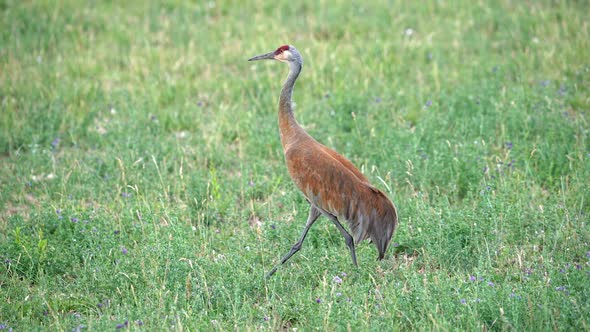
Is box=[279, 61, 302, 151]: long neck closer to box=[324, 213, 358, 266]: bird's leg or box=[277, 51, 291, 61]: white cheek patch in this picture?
box=[277, 51, 291, 61]: white cheek patch

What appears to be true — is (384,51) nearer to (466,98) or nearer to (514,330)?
(466,98)

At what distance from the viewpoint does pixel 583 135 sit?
6641mm

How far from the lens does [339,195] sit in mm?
5125

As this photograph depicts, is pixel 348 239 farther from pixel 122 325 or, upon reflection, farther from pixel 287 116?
pixel 122 325

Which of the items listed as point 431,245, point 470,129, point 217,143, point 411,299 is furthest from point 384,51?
point 411,299

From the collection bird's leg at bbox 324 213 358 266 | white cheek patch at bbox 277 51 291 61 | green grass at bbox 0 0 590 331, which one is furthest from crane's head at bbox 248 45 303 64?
bird's leg at bbox 324 213 358 266

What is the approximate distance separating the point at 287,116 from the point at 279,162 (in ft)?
4.57

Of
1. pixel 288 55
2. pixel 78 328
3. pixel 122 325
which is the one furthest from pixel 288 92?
pixel 78 328

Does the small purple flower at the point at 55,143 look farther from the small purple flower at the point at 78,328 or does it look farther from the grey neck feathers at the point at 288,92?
the small purple flower at the point at 78,328

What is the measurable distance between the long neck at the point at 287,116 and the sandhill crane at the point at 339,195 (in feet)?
0.19

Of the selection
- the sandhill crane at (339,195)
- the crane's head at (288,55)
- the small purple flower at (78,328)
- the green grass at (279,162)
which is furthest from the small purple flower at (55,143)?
the small purple flower at (78,328)

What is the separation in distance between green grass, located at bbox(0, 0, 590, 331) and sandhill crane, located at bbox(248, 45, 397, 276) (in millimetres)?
276

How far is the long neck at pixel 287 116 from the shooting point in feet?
18.2

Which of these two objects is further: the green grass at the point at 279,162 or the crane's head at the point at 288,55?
the crane's head at the point at 288,55
